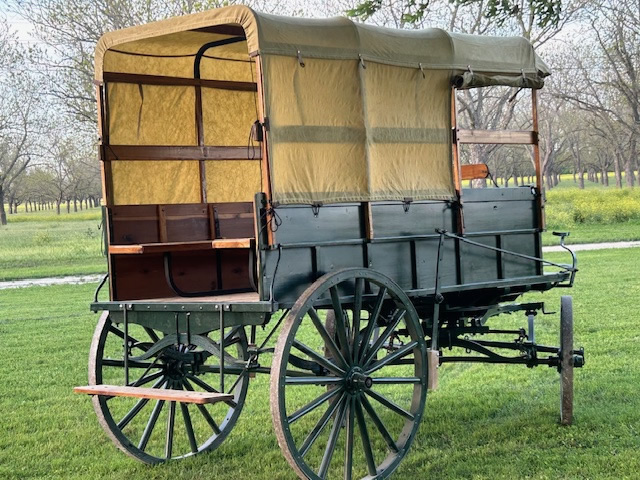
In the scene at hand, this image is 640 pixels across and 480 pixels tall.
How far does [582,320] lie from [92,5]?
1824 centimetres

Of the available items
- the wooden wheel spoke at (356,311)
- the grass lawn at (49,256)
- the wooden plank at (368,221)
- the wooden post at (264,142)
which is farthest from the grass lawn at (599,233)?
the wooden post at (264,142)

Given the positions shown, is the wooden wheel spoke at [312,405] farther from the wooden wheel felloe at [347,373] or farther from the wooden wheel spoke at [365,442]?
the wooden wheel spoke at [365,442]

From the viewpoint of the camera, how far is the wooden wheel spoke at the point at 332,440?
593cm

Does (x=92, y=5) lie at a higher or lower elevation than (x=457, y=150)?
higher

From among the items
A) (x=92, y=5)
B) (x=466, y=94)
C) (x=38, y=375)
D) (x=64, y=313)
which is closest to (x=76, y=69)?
(x=92, y=5)

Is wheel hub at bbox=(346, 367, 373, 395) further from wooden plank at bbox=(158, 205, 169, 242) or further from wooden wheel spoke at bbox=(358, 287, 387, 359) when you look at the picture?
wooden plank at bbox=(158, 205, 169, 242)

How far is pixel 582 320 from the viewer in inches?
507

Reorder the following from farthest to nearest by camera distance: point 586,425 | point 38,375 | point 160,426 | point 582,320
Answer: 1. point 582,320
2. point 38,375
3. point 160,426
4. point 586,425

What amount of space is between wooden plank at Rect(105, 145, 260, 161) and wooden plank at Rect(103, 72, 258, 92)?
52cm

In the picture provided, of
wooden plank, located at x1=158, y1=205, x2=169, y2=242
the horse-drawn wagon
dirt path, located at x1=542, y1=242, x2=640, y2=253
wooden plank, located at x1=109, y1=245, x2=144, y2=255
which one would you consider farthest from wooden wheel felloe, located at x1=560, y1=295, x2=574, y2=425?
dirt path, located at x1=542, y1=242, x2=640, y2=253

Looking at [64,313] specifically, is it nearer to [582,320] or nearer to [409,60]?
[582,320]

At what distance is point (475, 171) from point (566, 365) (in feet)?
5.79

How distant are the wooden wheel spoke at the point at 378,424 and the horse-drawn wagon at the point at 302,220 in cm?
1

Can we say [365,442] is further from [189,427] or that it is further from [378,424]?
[189,427]
